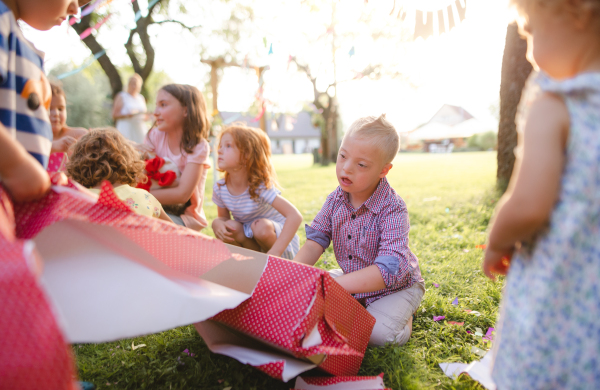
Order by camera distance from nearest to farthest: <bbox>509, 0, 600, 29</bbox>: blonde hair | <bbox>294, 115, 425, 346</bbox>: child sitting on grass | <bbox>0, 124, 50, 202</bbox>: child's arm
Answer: <bbox>509, 0, 600, 29</bbox>: blonde hair
<bbox>0, 124, 50, 202</bbox>: child's arm
<bbox>294, 115, 425, 346</bbox>: child sitting on grass

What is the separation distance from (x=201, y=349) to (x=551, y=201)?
5.12ft

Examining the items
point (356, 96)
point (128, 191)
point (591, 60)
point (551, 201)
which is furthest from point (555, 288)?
point (356, 96)

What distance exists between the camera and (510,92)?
5645mm

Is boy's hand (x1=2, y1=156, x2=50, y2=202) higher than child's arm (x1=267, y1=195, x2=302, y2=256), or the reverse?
boy's hand (x1=2, y1=156, x2=50, y2=202)

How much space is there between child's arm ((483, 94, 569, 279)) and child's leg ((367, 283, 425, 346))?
1.07 m

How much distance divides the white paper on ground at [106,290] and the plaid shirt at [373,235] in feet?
2.95

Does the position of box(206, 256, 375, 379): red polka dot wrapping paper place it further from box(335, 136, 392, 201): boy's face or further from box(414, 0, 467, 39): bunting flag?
box(414, 0, 467, 39): bunting flag

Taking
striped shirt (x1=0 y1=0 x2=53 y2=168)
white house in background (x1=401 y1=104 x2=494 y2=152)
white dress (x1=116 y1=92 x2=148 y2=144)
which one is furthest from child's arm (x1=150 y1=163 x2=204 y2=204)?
white house in background (x1=401 y1=104 x2=494 y2=152)

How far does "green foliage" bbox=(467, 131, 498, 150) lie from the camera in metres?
33.1

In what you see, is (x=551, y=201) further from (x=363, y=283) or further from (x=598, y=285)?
(x=363, y=283)

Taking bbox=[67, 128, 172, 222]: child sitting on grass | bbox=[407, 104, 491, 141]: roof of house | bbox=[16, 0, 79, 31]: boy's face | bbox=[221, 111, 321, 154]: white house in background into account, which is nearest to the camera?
bbox=[16, 0, 79, 31]: boy's face

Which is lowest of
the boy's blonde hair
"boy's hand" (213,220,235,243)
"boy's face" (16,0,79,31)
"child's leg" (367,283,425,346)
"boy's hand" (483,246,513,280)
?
"child's leg" (367,283,425,346)

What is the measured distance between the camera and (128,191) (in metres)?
2.18

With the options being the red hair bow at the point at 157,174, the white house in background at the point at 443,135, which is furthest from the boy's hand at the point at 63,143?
the white house in background at the point at 443,135
